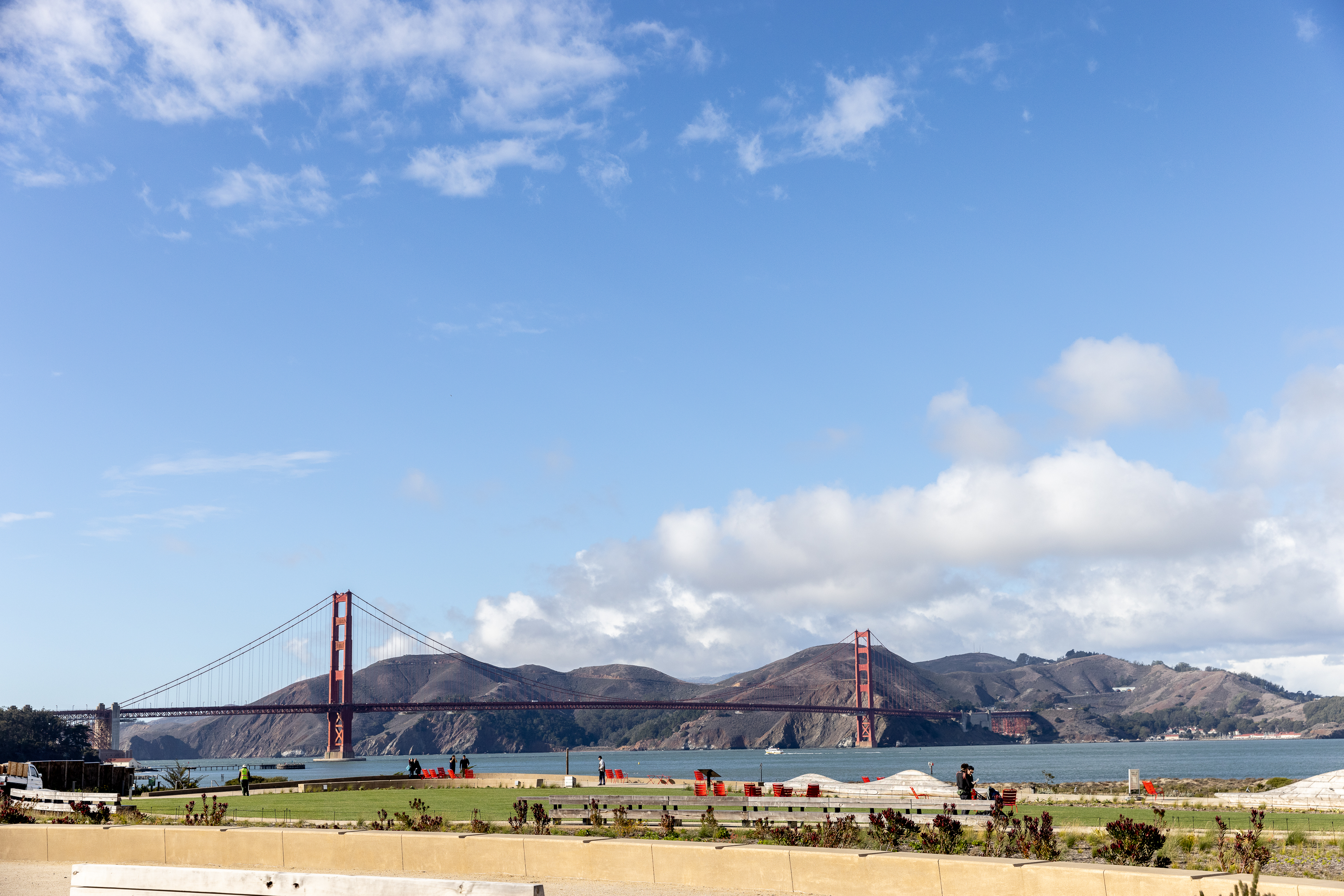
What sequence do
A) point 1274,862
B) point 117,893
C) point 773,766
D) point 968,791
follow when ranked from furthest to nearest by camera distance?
A: 1. point 773,766
2. point 968,791
3. point 1274,862
4. point 117,893

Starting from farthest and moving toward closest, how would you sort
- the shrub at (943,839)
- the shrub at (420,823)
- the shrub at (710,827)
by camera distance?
the shrub at (420,823), the shrub at (710,827), the shrub at (943,839)

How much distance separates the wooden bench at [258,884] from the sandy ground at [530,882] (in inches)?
130

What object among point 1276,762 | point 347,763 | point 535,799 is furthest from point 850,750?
point 535,799

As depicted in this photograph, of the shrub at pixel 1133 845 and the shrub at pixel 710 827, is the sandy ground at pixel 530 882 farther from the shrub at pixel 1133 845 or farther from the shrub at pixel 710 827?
the shrub at pixel 710 827

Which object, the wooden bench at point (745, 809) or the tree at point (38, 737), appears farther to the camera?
the tree at point (38, 737)

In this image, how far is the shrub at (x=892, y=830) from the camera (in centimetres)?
1384

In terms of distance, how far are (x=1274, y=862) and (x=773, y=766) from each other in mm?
120883

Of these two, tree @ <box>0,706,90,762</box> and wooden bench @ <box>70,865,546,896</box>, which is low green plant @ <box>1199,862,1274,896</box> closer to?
wooden bench @ <box>70,865,546,896</box>

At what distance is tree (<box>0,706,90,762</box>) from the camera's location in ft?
349

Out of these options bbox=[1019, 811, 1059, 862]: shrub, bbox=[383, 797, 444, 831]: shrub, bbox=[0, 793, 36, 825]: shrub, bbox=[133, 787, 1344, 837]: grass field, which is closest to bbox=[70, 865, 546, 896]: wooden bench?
bbox=[1019, 811, 1059, 862]: shrub

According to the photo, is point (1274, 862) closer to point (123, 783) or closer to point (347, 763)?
point (123, 783)

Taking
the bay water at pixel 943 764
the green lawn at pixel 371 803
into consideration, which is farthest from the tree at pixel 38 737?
the green lawn at pixel 371 803

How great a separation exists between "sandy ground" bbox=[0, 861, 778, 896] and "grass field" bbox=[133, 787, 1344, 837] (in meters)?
5.88

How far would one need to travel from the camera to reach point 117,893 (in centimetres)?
743
